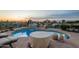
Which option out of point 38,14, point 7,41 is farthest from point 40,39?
point 7,41

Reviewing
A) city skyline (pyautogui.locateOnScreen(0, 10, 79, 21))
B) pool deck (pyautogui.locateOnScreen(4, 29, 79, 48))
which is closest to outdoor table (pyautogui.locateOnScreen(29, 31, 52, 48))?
pool deck (pyautogui.locateOnScreen(4, 29, 79, 48))

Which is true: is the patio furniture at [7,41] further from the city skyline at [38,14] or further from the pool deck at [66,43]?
the city skyline at [38,14]

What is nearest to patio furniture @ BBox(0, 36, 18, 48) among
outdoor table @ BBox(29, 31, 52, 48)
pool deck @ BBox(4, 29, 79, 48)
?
pool deck @ BBox(4, 29, 79, 48)

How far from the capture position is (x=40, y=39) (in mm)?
2400

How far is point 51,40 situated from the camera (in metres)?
2.39

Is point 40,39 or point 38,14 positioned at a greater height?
point 38,14

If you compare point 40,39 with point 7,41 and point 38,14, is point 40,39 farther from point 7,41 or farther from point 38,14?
point 7,41

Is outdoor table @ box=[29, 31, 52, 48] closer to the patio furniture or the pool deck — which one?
the pool deck

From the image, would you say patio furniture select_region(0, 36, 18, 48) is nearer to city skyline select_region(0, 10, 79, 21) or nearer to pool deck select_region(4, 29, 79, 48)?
pool deck select_region(4, 29, 79, 48)

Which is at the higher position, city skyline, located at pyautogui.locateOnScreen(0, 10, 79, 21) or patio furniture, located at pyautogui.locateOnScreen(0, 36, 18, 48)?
city skyline, located at pyautogui.locateOnScreen(0, 10, 79, 21)

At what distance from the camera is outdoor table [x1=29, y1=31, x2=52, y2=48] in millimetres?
2396
